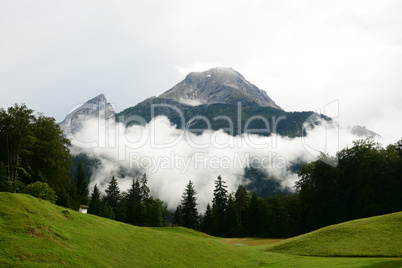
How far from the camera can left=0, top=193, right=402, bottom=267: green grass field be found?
70.8 feet

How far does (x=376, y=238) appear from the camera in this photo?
1499 inches

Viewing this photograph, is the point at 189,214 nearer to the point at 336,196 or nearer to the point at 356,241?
the point at 336,196

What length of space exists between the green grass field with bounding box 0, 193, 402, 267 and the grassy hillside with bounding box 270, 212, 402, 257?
2.19 m

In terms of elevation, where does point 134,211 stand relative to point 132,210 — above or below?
below

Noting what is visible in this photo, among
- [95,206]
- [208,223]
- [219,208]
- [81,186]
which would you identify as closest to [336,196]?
[219,208]

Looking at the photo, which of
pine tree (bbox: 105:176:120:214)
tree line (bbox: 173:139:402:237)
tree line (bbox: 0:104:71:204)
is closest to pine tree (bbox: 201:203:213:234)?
tree line (bbox: 173:139:402:237)

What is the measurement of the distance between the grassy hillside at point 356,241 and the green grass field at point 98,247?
219 centimetres

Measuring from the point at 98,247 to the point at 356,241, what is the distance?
29.2 m

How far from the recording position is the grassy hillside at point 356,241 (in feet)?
115

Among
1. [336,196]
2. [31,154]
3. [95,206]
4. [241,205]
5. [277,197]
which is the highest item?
[31,154]

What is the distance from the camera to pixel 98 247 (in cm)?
2669

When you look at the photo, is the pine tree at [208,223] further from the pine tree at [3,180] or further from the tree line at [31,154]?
the pine tree at [3,180]

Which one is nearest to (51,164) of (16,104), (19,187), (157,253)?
(19,187)

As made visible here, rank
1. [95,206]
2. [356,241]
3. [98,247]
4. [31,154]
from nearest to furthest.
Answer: [98,247], [356,241], [31,154], [95,206]
